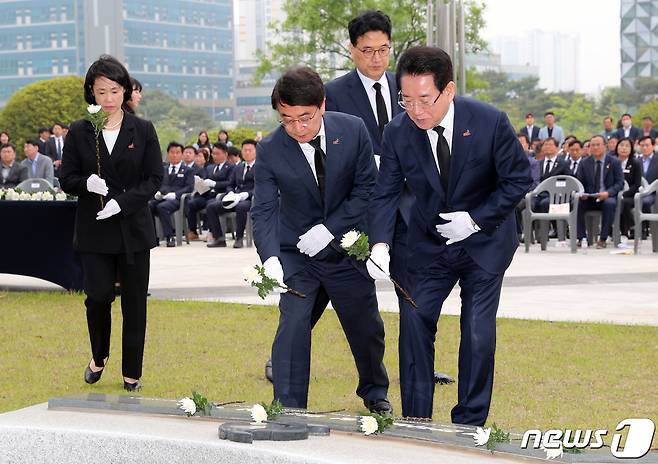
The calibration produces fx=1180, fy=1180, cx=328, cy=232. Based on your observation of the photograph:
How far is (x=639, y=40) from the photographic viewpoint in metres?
106

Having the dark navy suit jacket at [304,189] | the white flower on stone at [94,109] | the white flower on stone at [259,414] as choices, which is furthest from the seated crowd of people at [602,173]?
the white flower on stone at [259,414]

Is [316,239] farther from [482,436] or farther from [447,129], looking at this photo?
[482,436]

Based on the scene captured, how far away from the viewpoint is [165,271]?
17266mm

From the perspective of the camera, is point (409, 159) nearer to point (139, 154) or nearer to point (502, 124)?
point (502, 124)

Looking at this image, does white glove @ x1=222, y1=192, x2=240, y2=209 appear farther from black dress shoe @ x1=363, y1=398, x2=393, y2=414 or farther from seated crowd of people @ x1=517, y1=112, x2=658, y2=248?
black dress shoe @ x1=363, y1=398, x2=393, y2=414

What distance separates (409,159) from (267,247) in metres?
0.91

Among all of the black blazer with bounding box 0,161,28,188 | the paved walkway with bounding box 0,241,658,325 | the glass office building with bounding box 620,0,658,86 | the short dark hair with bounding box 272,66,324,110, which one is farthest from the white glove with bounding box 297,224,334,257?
the glass office building with bounding box 620,0,658,86

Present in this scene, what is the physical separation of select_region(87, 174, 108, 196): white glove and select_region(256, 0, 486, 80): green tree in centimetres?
4305

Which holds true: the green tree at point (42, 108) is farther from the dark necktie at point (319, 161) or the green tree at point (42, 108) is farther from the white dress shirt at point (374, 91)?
the dark necktie at point (319, 161)

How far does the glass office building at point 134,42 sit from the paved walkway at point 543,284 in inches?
4131

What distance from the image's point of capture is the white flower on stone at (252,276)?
5965 mm

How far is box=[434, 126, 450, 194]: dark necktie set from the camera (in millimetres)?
5871

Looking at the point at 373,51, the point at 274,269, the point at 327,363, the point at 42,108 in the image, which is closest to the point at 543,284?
the point at 327,363

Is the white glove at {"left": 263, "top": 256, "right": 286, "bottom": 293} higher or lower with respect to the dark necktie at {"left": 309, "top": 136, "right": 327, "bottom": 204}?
lower
